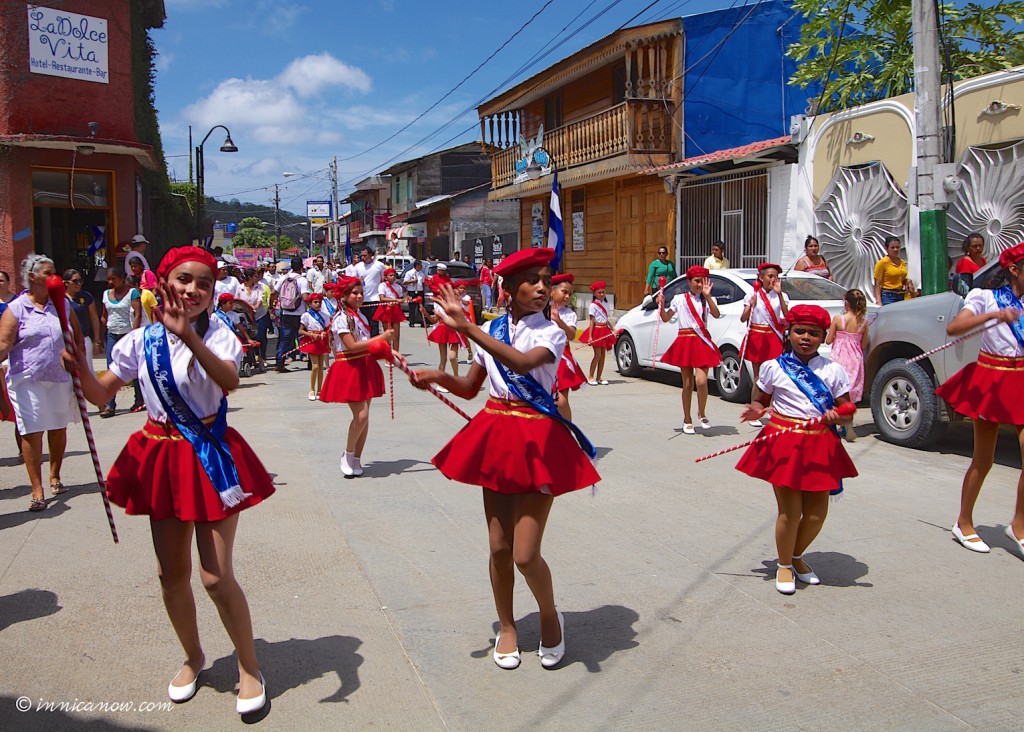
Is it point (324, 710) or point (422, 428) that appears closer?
point (324, 710)

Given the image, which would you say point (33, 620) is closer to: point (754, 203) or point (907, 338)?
point (907, 338)

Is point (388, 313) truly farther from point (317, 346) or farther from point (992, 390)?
point (992, 390)

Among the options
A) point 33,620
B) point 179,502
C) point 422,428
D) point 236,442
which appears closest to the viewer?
point 179,502

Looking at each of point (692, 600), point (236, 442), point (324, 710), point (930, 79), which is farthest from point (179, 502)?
point (930, 79)

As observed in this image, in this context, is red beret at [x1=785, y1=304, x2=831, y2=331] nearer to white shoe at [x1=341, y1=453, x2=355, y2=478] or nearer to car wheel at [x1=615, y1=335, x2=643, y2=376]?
white shoe at [x1=341, y1=453, x2=355, y2=478]

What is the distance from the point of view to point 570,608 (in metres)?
4.57

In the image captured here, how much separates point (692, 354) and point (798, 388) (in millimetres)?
4272

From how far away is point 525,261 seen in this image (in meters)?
3.74

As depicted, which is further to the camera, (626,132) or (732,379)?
(626,132)

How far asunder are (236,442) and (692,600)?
2558 mm

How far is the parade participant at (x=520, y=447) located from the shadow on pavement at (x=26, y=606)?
93.1 inches

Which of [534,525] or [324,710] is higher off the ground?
[534,525]

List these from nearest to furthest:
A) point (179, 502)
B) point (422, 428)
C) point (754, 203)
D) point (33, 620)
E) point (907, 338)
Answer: point (179, 502)
point (33, 620)
point (907, 338)
point (422, 428)
point (754, 203)

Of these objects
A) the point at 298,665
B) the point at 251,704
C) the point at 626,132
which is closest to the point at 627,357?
the point at 626,132
